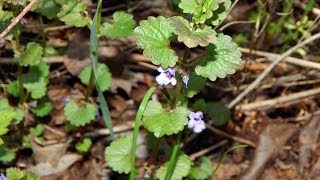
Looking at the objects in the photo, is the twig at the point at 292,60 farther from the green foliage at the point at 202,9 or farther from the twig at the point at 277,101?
the green foliage at the point at 202,9

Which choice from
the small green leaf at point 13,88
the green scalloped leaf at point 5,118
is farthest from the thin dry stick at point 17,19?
the small green leaf at point 13,88

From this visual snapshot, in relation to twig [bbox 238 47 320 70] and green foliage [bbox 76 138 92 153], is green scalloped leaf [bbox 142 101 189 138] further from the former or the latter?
twig [bbox 238 47 320 70]

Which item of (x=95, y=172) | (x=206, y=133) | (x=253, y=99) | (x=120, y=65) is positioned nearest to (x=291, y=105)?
(x=253, y=99)

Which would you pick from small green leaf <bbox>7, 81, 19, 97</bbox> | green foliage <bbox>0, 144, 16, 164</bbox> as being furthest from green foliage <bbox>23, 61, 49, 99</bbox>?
green foliage <bbox>0, 144, 16, 164</bbox>

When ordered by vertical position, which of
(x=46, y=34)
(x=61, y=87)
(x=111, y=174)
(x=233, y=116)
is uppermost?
(x=46, y=34)

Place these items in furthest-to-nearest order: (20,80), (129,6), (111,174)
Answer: (129,6) < (111,174) < (20,80)

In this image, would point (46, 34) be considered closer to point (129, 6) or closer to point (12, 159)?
point (129, 6)

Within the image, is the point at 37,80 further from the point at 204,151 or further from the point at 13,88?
the point at 204,151
